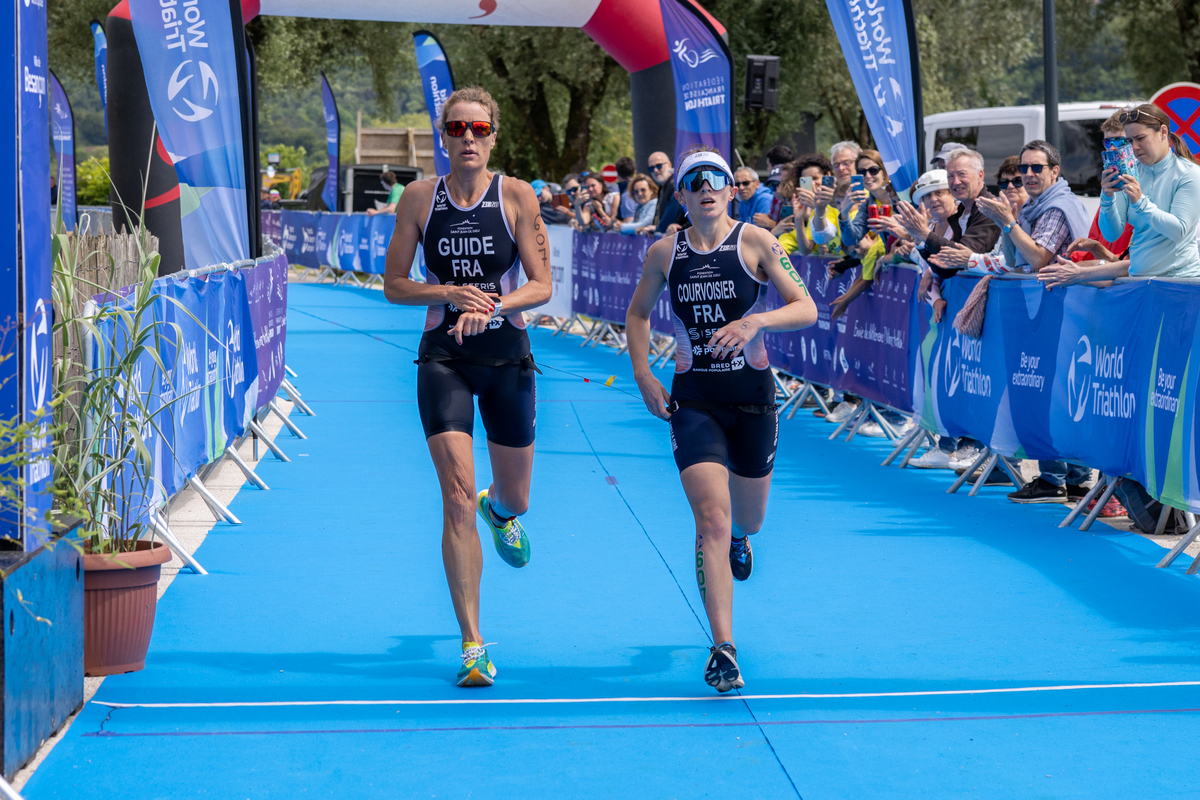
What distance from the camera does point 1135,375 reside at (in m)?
7.00

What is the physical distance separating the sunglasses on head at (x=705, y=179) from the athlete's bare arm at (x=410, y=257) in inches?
33.7

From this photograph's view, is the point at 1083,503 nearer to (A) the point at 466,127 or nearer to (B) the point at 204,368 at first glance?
(A) the point at 466,127

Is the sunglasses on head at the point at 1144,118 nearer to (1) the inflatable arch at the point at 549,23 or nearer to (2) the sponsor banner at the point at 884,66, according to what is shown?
(2) the sponsor banner at the point at 884,66

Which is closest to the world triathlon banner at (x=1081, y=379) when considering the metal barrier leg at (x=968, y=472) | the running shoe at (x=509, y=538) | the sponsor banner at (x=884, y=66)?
the metal barrier leg at (x=968, y=472)

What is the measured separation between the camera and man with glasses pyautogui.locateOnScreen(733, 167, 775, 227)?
1311cm

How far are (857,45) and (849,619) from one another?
19.6ft

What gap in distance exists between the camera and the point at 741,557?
5.50m

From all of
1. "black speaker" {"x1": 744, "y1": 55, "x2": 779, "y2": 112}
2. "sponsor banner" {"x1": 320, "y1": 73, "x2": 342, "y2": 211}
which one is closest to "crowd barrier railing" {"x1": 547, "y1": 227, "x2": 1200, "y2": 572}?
"black speaker" {"x1": 744, "y1": 55, "x2": 779, "y2": 112}

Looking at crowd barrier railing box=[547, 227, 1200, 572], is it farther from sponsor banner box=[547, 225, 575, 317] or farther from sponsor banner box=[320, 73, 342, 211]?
sponsor banner box=[320, 73, 342, 211]

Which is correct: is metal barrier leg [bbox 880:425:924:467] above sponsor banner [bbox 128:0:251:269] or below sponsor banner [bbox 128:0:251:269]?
below

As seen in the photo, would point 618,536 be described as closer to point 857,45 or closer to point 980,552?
point 980,552

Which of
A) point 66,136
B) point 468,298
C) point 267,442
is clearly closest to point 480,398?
point 468,298

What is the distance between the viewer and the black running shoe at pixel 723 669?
Answer: 462cm

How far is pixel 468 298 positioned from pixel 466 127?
68 cm
